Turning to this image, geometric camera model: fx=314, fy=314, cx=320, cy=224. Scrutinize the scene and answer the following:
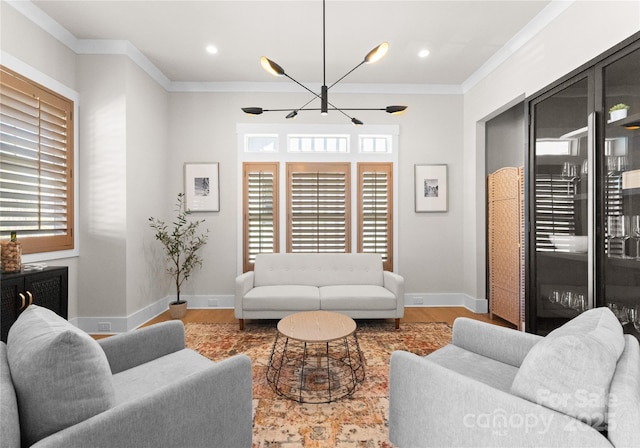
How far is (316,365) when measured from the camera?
109 inches

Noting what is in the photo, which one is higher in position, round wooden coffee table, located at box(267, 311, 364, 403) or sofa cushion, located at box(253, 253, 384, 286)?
sofa cushion, located at box(253, 253, 384, 286)

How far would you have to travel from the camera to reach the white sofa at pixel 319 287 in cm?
360

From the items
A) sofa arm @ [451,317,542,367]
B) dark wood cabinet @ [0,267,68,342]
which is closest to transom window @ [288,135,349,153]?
dark wood cabinet @ [0,267,68,342]

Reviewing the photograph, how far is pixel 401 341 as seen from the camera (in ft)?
10.9

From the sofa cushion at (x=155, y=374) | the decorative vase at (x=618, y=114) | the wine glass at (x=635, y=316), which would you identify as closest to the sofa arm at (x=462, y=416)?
the sofa cushion at (x=155, y=374)

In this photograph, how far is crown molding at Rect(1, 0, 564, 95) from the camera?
9.68 ft

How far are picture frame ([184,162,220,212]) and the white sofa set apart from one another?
114cm

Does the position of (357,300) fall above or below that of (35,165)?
below

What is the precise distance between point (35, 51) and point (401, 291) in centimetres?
448

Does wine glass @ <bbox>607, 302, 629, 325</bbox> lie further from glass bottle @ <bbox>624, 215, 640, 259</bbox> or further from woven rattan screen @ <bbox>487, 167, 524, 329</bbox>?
woven rattan screen @ <bbox>487, 167, 524, 329</bbox>

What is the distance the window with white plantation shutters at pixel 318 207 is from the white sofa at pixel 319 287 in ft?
1.10

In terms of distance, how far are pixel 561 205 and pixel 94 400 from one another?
3.45 metres

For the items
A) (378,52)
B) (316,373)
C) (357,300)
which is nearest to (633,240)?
(378,52)

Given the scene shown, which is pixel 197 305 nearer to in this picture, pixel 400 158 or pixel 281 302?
pixel 281 302
